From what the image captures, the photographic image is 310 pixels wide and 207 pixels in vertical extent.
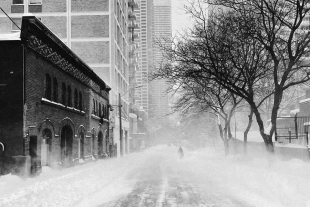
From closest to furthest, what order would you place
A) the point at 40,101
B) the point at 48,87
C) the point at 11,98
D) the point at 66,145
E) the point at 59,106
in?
the point at 11,98
the point at 40,101
the point at 48,87
the point at 59,106
the point at 66,145

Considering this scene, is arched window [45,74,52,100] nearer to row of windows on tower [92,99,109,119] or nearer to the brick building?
the brick building

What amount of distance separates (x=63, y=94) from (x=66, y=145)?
3385mm

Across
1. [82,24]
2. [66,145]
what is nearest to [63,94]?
[66,145]

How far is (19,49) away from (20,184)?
597cm

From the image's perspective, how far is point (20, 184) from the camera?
47.2 feet

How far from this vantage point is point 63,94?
2431 centimetres

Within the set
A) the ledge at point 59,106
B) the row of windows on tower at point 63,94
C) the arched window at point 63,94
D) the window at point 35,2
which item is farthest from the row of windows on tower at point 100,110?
the window at point 35,2

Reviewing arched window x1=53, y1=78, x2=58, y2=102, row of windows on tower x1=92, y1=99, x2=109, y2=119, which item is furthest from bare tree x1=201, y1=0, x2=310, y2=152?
row of windows on tower x1=92, y1=99, x2=109, y2=119

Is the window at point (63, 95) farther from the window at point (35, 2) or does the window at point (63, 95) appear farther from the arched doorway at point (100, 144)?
the window at point (35, 2)

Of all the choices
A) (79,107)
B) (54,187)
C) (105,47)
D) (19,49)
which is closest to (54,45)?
(19,49)

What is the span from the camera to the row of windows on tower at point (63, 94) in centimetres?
2155

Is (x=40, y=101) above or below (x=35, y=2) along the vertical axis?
below

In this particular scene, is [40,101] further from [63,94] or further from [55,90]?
[63,94]

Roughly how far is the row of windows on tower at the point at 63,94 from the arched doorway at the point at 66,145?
1.62 m
